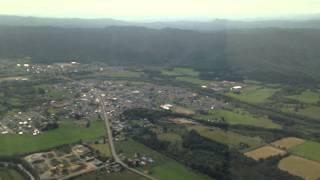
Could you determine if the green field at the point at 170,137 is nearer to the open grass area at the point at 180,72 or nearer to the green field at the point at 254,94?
the green field at the point at 254,94

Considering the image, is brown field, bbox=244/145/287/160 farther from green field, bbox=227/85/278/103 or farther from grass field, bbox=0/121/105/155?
green field, bbox=227/85/278/103

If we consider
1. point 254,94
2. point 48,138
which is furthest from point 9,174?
point 254,94

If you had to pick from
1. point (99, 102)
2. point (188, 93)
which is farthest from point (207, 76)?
point (99, 102)

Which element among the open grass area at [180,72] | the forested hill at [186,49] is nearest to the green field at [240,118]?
the forested hill at [186,49]

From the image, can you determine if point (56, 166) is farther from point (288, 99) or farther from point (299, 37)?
point (299, 37)

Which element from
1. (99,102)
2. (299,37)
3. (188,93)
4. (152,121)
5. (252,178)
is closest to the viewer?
(252,178)

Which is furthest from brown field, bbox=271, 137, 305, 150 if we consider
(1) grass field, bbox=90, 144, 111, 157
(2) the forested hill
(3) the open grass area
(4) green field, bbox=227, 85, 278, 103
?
(3) the open grass area
